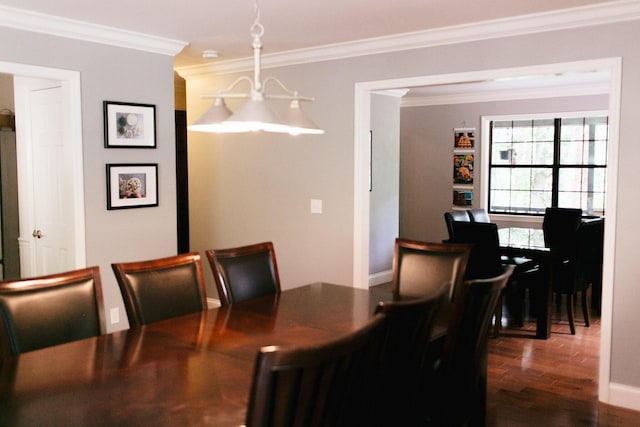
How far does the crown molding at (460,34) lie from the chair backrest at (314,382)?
2931 mm

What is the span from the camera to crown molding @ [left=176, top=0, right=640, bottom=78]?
3.57 m

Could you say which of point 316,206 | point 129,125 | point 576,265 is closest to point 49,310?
point 129,125

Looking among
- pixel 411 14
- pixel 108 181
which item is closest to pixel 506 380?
pixel 411 14

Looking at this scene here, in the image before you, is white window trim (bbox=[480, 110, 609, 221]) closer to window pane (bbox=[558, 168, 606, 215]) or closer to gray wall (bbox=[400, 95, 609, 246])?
gray wall (bbox=[400, 95, 609, 246])

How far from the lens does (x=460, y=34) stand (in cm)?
415

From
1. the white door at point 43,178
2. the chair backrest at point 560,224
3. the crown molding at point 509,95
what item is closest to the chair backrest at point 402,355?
the white door at point 43,178

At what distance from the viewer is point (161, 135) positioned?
479cm

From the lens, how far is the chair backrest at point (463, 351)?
86.6 inches

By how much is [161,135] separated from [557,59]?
2.96 meters

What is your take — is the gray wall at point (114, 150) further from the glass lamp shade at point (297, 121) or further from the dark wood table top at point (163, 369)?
the glass lamp shade at point (297, 121)

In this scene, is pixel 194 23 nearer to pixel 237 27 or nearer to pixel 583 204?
pixel 237 27

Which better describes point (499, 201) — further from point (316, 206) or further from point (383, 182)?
point (316, 206)

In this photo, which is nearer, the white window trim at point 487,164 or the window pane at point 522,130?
the white window trim at point 487,164

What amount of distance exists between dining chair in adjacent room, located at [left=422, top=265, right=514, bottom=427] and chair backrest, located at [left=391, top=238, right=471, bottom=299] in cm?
69
